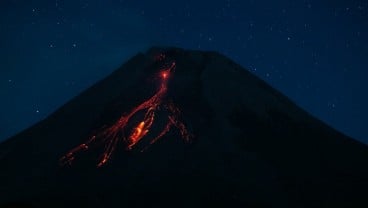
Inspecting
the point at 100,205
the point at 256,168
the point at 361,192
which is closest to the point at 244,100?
the point at 256,168

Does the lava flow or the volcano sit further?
the lava flow

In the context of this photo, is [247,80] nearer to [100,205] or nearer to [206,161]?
[206,161]

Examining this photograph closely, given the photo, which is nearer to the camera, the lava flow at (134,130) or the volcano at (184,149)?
the volcano at (184,149)

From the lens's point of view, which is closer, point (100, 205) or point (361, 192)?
point (100, 205)
